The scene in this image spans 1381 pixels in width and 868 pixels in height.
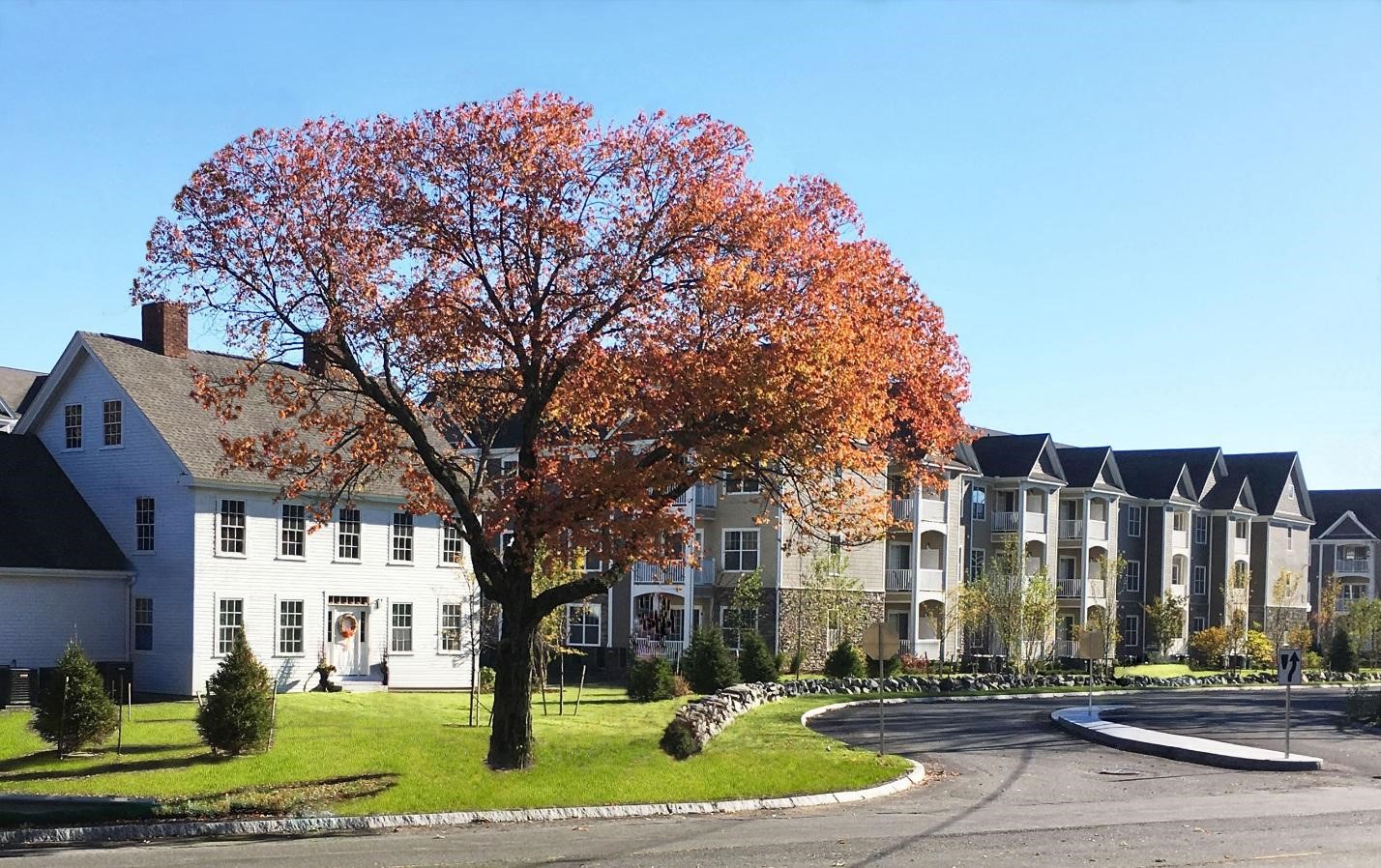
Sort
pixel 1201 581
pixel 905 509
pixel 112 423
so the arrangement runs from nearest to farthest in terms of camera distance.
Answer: pixel 112 423 → pixel 905 509 → pixel 1201 581

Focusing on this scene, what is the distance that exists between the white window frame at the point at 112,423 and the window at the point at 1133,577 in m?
58.2

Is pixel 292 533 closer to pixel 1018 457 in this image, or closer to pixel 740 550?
pixel 740 550

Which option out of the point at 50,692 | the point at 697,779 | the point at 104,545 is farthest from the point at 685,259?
the point at 104,545

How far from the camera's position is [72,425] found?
40969 mm

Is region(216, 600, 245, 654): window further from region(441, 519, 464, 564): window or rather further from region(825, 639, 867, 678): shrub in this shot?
region(825, 639, 867, 678): shrub

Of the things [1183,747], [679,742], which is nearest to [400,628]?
[679,742]

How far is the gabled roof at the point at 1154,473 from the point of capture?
82.8 meters

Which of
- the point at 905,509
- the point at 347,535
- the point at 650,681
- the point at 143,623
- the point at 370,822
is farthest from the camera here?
the point at 905,509

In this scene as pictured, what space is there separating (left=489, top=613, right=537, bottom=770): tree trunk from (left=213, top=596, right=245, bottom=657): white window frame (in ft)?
51.9

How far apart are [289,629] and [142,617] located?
3.94 meters

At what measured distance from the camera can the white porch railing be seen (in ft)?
233

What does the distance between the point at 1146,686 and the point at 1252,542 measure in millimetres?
36700

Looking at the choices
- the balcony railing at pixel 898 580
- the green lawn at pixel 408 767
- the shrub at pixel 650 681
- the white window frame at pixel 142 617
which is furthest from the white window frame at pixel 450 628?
the balcony railing at pixel 898 580

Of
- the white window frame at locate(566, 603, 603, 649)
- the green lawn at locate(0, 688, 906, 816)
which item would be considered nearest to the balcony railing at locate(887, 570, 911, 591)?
the white window frame at locate(566, 603, 603, 649)
